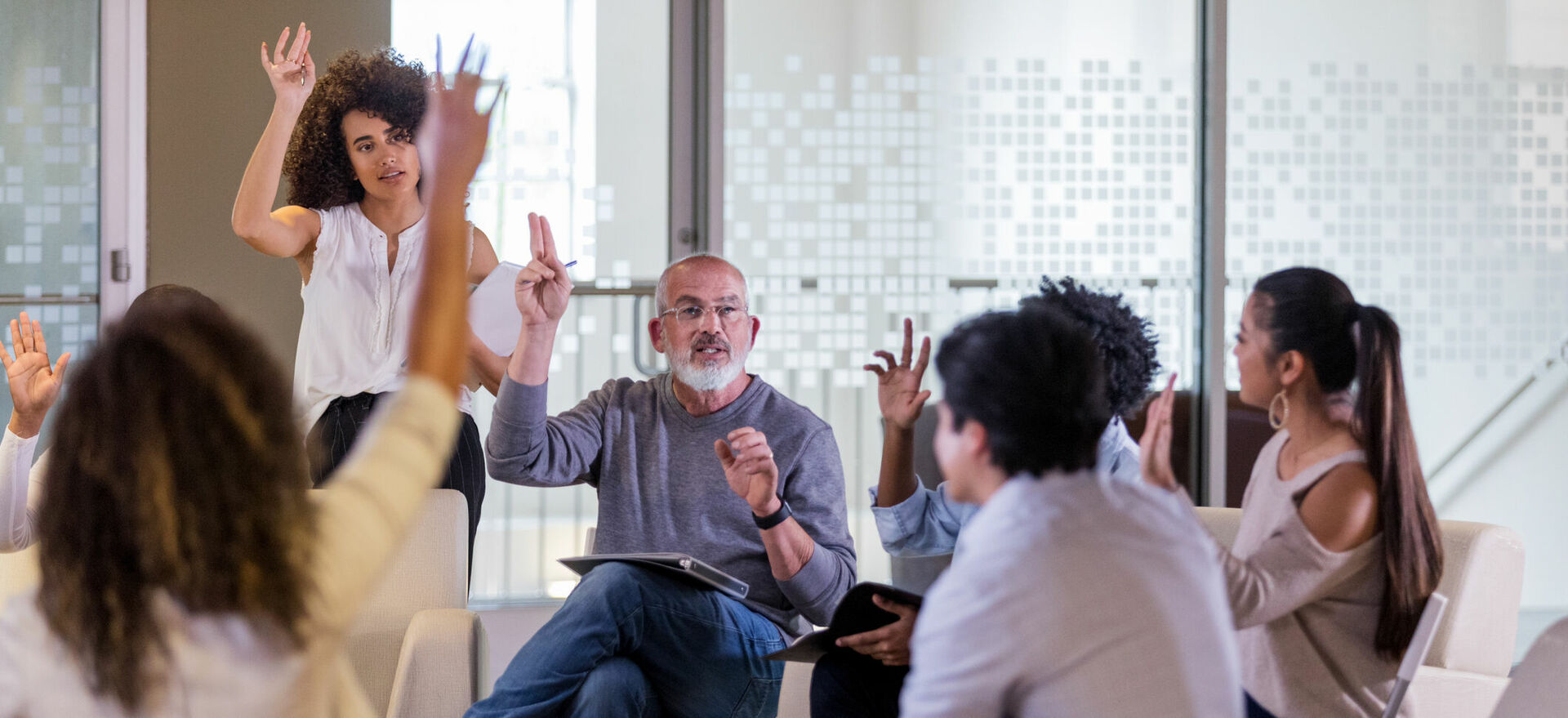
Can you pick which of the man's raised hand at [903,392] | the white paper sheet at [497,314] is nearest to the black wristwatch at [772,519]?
the man's raised hand at [903,392]

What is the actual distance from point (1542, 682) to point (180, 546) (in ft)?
4.96

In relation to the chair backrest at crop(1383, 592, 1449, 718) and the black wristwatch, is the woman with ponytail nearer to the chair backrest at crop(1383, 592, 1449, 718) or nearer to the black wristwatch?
the chair backrest at crop(1383, 592, 1449, 718)

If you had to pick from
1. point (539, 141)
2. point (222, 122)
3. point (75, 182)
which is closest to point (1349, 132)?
point (539, 141)

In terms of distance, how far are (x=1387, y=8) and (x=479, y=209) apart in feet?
9.40

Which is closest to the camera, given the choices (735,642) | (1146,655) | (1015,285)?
(1146,655)

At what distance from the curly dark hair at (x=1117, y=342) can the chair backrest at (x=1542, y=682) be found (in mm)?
752

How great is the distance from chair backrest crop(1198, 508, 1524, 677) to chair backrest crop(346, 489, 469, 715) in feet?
5.63

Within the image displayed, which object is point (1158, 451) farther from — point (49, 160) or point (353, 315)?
point (49, 160)

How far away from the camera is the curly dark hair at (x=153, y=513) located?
2.94 feet

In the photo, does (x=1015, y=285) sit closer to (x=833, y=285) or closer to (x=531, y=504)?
(x=833, y=285)

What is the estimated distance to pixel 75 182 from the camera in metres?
3.33

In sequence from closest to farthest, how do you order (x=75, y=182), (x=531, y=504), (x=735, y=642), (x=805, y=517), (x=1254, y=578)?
(x=1254, y=578) → (x=735, y=642) → (x=805, y=517) → (x=75, y=182) → (x=531, y=504)

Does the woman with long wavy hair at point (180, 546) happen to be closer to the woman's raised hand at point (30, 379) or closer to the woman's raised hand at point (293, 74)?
the woman's raised hand at point (30, 379)

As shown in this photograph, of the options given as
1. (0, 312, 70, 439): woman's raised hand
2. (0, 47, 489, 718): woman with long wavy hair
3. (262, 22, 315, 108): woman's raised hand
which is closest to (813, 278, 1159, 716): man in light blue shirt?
(0, 47, 489, 718): woman with long wavy hair
